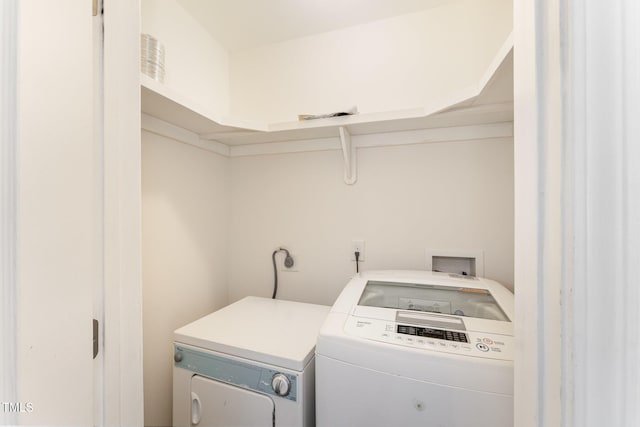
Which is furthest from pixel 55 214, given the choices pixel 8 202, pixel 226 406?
pixel 226 406

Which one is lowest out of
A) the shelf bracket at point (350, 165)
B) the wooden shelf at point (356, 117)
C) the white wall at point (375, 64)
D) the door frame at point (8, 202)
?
the door frame at point (8, 202)

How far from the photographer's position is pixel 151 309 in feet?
3.87

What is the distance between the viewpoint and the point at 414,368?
0.68m

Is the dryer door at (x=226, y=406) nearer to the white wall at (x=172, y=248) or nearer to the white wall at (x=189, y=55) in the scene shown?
the white wall at (x=172, y=248)

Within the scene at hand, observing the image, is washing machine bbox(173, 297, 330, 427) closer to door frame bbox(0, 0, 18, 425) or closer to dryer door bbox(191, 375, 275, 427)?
dryer door bbox(191, 375, 275, 427)

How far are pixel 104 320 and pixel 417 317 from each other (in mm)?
929

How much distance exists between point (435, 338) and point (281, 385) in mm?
559

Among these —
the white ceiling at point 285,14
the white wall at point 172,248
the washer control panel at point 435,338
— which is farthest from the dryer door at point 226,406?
the white ceiling at point 285,14

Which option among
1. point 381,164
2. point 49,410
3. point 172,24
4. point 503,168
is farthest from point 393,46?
→ point 49,410

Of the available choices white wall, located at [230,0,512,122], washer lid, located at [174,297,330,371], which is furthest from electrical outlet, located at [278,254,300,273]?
white wall, located at [230,0,512,122]

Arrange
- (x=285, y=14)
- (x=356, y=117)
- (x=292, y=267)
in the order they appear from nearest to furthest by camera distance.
→ (x=356, y=117) → (x=285, y=14) → (x=292, y=267)

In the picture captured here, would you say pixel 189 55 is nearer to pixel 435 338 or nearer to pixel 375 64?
pixel 375 64

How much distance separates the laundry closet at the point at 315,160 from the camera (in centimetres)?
121

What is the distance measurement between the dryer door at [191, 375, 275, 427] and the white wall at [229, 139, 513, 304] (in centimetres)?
67
